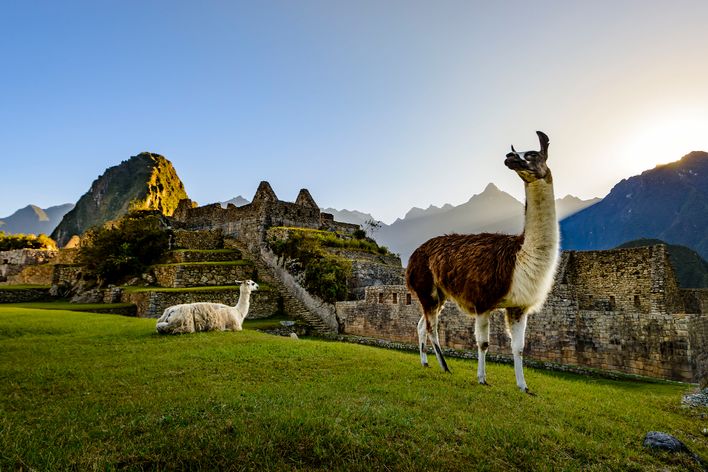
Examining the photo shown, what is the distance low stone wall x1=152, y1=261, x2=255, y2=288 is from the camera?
2211cm

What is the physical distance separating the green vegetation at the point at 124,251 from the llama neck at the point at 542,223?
961 inches

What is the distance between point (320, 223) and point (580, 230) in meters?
36.3

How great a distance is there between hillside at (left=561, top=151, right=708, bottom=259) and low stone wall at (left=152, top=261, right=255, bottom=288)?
32526 millimetres

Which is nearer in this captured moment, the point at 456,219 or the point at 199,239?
the point at 199,239

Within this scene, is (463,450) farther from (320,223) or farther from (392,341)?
(320,223)

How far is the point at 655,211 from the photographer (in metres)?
44.3

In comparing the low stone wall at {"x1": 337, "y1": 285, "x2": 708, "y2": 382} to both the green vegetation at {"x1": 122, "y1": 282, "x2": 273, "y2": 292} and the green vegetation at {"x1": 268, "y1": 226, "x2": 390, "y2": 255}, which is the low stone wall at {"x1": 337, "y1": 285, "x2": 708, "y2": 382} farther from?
the green vegetation at {"x1": 268, "y1": 226, "x2": 390, "y2": 255}

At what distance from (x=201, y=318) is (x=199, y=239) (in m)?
18.5

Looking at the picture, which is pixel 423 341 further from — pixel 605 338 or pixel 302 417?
pixel 605 338

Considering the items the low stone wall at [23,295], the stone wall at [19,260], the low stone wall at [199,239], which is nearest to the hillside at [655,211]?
the low stone wall at [199,239]

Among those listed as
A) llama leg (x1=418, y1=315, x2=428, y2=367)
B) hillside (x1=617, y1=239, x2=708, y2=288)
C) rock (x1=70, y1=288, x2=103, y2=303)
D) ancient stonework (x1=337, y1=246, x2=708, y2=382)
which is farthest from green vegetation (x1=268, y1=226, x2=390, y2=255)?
hillside (x1=617, y1=239, x2=708, y2=288)

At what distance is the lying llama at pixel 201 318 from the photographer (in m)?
10.7

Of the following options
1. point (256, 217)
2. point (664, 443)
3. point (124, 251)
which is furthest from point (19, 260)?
point (664, 443)

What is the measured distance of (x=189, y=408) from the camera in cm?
408
